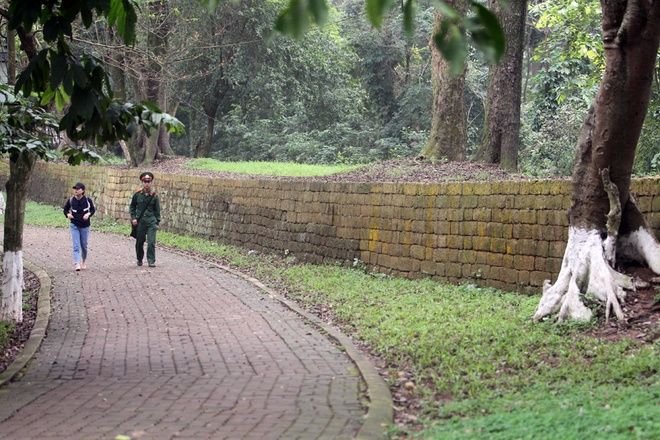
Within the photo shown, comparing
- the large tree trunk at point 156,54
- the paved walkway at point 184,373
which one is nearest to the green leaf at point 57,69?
the paved walkway at point 184,373

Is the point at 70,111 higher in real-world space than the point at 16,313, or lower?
higher

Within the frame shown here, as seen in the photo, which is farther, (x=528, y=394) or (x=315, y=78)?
(x=315, y=78)

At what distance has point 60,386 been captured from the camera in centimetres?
705

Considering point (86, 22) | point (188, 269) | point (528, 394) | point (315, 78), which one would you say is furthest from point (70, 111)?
point (315, 78)

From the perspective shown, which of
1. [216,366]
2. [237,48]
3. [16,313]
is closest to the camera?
[216,366]

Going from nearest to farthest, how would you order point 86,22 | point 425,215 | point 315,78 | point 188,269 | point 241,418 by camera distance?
point 86,22
point 241,418
point 425,215
point 188,269
point 315,78

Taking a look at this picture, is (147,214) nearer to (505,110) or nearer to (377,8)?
(505,110)

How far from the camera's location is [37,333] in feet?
31.0

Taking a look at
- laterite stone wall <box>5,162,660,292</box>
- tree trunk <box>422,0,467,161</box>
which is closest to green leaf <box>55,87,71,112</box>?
laterite stone wall <box>5,162,660,292</box>

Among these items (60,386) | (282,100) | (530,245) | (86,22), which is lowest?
(60,386)

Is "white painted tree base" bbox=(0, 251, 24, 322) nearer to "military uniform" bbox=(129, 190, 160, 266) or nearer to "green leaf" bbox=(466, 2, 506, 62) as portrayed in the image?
"military uniform" bbox=(129, 190, 160, 266)

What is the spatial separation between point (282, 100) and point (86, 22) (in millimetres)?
27647

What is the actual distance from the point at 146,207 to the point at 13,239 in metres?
5.35

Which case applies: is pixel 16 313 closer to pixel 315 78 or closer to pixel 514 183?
pixel 514 183
